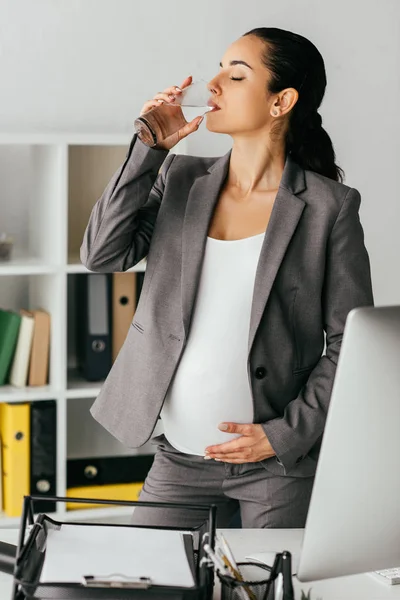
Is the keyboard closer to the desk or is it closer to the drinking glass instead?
the desk

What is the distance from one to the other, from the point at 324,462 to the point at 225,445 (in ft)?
2.39

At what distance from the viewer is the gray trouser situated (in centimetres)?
184

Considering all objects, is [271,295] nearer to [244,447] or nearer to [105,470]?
[244,447]

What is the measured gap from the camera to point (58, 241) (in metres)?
2.92

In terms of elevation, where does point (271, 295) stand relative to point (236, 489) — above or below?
above

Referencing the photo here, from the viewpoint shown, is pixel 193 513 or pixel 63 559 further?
pixel 193 513

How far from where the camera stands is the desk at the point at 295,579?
1.38m

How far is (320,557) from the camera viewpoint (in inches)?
44.3

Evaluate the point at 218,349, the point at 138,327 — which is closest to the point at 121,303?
the point at 138,327

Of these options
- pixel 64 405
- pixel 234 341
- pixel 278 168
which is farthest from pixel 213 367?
pixel 64 405

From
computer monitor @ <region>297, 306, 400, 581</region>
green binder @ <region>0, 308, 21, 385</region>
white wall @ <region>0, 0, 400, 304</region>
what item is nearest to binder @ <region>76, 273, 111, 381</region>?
green binder @ <region>0, 308, 21, 385</region>

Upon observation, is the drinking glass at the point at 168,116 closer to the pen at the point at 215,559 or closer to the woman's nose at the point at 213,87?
the woman's nose at the point at 213,87

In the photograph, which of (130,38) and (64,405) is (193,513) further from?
(130,38)

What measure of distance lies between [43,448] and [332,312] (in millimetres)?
1453
